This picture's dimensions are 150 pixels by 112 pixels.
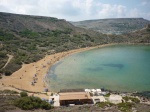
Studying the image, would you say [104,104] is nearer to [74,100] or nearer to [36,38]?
[74,100]

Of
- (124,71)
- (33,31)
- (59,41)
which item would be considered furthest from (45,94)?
(33,31)

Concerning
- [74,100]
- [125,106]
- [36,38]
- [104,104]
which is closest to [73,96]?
[74,100]

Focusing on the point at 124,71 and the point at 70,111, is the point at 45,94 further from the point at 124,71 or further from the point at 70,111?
the point at 124,71

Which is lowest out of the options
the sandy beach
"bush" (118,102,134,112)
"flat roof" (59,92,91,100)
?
"bush" (118,102,134,112)

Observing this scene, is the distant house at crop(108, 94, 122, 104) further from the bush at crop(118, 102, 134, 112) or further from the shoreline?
the shoreline

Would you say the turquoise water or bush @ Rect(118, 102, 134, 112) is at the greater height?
the turquoise water

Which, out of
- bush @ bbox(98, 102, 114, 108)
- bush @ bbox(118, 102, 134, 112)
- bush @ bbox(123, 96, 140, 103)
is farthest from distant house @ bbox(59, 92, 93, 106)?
bush @ bbox(123, 96, 140, 103)

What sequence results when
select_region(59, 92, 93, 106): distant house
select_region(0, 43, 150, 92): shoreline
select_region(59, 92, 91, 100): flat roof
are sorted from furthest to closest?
select_region(0, 43, 150, 92): shoreline < select_region(59, 92, 91, 100): flat roof < select_region(59, 92, 93, 106): distant house
